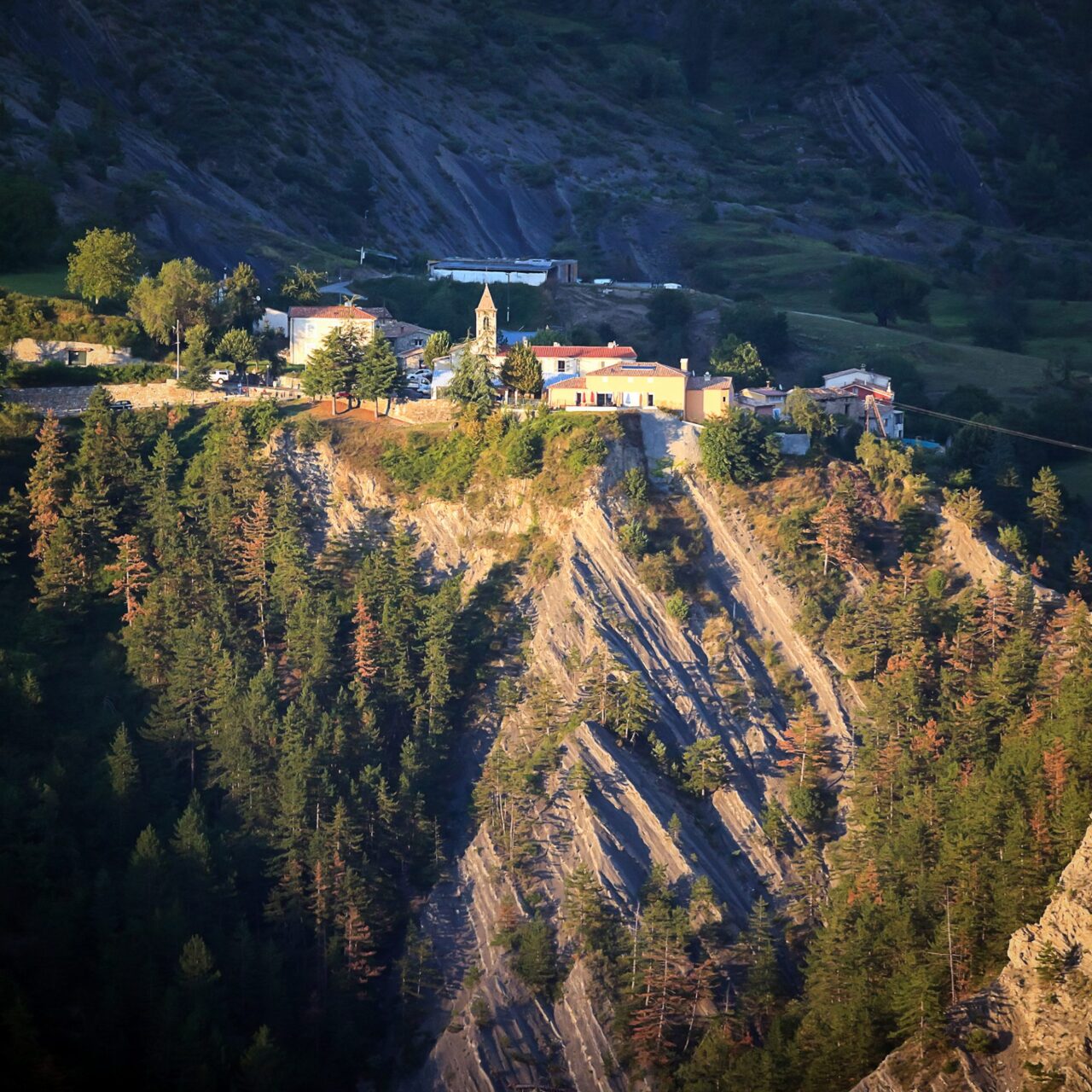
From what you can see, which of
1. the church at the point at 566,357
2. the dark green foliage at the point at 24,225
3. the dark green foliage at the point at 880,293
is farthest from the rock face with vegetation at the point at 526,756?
the dark green foliage at the point at 880,293

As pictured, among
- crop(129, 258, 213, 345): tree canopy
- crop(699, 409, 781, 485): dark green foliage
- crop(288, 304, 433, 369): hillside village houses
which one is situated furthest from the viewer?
crop(288, 304, 433, 369): hillside village houses

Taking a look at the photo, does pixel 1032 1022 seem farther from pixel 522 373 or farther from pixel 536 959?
pixel 522 373

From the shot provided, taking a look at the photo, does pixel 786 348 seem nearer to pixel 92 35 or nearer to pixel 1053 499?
pixel 1053 499

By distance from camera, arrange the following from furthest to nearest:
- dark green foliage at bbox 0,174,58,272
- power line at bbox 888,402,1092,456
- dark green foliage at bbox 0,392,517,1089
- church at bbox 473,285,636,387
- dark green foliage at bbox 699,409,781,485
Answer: dark green foliage at bbox 0,174,58,272 → power line at bbox 888,402,1092,456 → church at bbox 473,285,636,387 → dark green foliage at bbox 699,409,781,485 → dark green foliage at bbox 0,392,517,1089

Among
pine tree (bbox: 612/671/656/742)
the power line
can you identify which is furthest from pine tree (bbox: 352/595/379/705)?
the power line

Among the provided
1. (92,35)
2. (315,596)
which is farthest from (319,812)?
(92,35)

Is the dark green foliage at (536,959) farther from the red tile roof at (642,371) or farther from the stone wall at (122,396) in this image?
the stone wall at (122,396)

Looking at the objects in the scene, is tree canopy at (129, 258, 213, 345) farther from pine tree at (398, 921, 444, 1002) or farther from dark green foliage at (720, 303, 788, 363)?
pine tree at (398, 921, 444, 1002)
